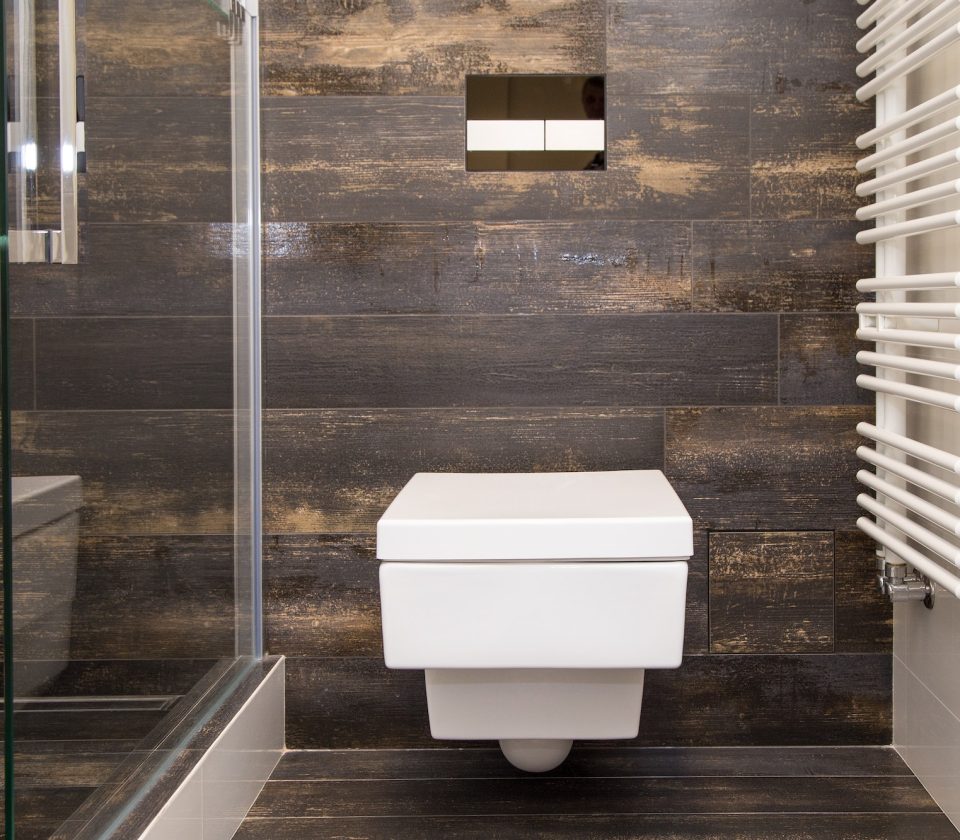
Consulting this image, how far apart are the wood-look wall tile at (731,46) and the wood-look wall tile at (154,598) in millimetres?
1056

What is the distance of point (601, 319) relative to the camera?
179 centimetres

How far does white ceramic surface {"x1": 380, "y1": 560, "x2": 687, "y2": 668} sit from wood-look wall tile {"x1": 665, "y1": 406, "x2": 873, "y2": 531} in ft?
1.91

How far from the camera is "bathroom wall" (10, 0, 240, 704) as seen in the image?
3.48 feet

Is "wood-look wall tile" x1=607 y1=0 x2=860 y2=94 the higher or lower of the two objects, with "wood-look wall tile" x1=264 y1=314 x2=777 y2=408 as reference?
higher

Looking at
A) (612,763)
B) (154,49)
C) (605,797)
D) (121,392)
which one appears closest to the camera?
(121,392)

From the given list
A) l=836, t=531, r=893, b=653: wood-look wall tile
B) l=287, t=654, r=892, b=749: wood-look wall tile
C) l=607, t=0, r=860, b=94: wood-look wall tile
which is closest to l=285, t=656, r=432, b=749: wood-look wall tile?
l=287, t=654, r=892, b=749: wood-look wall tile

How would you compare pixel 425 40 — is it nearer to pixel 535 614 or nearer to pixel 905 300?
pixel 905 300

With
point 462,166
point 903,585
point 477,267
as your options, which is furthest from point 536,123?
point 903,585

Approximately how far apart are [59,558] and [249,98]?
99 cm

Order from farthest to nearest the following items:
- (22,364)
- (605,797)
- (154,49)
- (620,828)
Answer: (605,797), (620,828), (154,49), (22,364)

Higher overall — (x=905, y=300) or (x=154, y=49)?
(x=154, y=49)

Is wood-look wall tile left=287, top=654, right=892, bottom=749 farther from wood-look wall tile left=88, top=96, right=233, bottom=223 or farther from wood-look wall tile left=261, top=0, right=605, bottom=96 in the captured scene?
wood-look wall tile left=261, top=0, right=605, bottom=96

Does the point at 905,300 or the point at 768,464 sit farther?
the point at 768,464

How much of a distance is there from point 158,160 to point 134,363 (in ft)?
0.94
